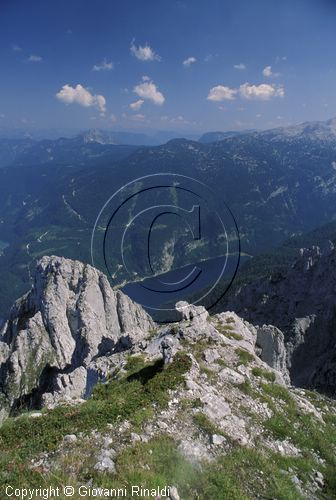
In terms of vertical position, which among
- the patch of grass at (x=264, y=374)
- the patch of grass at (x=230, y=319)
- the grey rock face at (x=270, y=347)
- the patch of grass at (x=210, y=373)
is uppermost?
the patch of grass at (x=210, y=373)

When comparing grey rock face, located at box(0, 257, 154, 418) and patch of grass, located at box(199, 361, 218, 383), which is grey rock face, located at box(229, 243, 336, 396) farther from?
grey rock face, located at box(0, 257, 154, 418)

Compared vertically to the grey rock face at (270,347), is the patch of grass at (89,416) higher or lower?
higher

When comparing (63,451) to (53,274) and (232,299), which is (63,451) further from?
(232,299)

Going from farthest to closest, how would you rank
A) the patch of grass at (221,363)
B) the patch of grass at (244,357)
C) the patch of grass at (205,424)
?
the patch of grass at (244,357) < the patch of grass at (221,363) < the patch of grass at (205,424)

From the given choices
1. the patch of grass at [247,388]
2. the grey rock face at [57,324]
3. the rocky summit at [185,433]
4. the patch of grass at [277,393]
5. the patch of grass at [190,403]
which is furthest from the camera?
the grey rock face at [57,324]

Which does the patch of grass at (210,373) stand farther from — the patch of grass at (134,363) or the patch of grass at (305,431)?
the patch of grass at (134,363)

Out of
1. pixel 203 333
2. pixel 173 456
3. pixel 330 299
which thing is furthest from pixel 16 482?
pixel 330 299

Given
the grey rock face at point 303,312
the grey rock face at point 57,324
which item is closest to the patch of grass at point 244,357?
the grey rock face at point 303,312

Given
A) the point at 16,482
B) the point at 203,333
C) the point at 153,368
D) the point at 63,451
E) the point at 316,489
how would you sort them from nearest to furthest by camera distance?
the point at 16,482
the point at 63,451
the point at 316,489
the point at 153,368
the point at 203,333
